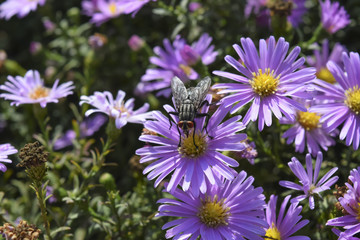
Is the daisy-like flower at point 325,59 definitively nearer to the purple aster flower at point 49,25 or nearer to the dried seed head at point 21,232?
the dried seed head at point 21,232

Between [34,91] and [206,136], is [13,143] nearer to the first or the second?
[34,91]

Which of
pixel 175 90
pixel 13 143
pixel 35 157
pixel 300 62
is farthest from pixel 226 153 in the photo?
pixel 13 143

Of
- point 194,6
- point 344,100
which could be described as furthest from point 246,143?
point 194,6

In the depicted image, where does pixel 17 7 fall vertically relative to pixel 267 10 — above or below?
below

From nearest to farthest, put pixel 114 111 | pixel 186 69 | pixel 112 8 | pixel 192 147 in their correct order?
pixel 192 147
pixel 114 111
pixel 186 69
pixel 112 8

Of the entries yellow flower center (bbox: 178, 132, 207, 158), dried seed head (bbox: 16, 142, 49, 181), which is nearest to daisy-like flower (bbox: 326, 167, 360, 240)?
yellow flower center (bbox: 178, 132, 207, 158)

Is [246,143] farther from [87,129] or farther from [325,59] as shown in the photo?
[87,129]

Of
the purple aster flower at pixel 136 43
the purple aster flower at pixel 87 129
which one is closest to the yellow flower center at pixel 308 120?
the purple aster flower at pixel 136 43

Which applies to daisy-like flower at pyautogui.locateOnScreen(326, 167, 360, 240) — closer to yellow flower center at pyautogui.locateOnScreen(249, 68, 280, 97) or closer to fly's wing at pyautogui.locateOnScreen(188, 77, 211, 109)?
yellow flower center at pyautogui.locateOnScreen(249, 68, 280, 97)
